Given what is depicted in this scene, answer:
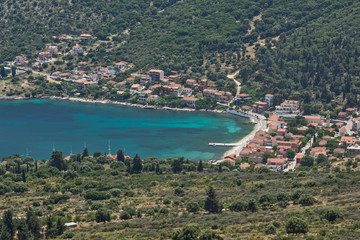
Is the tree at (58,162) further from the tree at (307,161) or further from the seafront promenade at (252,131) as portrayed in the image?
the tree at (307,161)

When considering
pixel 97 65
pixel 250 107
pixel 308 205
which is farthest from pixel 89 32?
pixel 308 205

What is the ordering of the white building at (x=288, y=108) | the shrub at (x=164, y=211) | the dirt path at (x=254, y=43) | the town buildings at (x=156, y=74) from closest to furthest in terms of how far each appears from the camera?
the shrub at (x=164, y=211) → the white building at (x=288, y=108) → the town buildings at (x=156, y=74) → the dirt path at (x=254, y=43)

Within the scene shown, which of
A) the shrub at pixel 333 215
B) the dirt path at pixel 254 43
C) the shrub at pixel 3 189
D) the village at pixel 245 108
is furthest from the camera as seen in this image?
the dirt path at pixel 254 43

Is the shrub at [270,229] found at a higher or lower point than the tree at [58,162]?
higher

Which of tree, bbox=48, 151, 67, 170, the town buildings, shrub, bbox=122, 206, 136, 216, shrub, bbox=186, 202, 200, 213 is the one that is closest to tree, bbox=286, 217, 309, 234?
shrub, bbox=186, 202, 200, 213

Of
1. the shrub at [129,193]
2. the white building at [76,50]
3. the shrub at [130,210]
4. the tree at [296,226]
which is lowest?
the shrub at [129,193]

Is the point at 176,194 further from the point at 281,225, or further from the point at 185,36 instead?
the point at 185,36

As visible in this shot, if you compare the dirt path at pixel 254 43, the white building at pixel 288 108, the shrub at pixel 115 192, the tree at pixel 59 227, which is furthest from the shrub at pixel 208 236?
the dirt path at pixel 254 43
